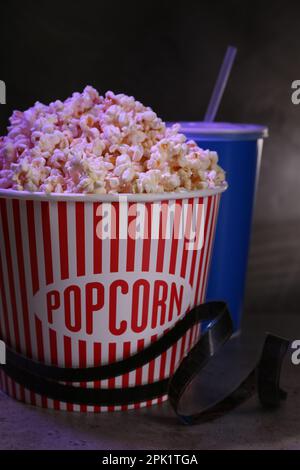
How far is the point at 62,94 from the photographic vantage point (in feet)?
7.41

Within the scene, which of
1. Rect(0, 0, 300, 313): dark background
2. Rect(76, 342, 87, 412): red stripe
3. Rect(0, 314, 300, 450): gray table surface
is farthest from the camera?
Rect(0, 0, 300, 313): dark background

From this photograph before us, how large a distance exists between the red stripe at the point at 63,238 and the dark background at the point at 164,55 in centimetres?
89

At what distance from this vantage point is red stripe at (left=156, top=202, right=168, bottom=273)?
1.49m

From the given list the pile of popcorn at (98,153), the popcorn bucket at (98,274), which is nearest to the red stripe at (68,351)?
the popcorn bucket at (98,274)

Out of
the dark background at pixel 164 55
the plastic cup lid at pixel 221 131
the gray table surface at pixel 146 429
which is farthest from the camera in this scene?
the dark background at pixel 164 55

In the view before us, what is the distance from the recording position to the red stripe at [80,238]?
4.76ft

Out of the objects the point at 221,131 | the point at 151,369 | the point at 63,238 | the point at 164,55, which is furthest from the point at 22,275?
the point at 164,55

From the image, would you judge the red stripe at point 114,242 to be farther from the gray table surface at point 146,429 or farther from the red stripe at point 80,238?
the gray table surface at point 146,429

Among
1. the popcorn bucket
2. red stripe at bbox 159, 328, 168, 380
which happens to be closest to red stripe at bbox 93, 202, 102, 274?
the popcorn bucket

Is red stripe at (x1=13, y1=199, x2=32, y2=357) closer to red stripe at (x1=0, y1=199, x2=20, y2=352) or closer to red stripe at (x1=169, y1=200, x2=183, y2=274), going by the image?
red stripe at (x1=0, y1=199, x2=20, y2=352)

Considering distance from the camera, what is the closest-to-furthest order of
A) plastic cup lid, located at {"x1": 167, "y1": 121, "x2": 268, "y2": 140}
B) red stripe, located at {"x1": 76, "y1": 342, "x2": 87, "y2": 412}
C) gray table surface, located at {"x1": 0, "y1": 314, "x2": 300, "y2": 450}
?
1. gray table surface, located at {"x1": 0, "y1": 314, "x2": 300, "y2": 450}
2. red stripe, located at {"x1": 76, "y1": 342, "x2": 87, "y2": 412}
3. plastic cup lid, located at {"x1": 167, "y1": 121, "x2": 268, "y2": 140}

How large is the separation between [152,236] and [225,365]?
58cm

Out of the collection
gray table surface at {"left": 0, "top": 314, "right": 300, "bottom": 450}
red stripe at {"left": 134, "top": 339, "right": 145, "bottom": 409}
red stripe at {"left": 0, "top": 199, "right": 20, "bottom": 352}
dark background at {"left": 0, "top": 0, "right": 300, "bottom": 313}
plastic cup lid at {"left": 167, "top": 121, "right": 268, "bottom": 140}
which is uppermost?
dark background at {"left": 0, "top": 0, "right": 300, "bottom": 313}
